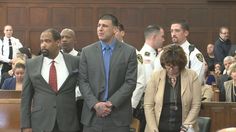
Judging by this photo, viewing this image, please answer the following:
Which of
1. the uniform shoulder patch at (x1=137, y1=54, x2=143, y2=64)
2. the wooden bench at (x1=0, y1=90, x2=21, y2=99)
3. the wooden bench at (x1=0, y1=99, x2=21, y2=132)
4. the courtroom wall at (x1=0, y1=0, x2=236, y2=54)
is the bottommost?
the wooden bench at (x1=0, y1=99, x2=21, y2=132)

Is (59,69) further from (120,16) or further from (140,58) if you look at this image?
(120,16)

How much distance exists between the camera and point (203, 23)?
14461 mm

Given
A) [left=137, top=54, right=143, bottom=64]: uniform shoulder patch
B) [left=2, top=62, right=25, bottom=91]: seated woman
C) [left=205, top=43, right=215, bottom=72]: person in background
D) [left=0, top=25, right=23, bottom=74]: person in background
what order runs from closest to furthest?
[left=137, top=54, right=143, bottom=64]: uniform shoulder patch
[left=2, top=62, right=25, bottom=91]: seated woman
[left=0, top=25, right=23, bottom=74]: person in background
[left=205, top=43, right=215, bottom=72]: person in background

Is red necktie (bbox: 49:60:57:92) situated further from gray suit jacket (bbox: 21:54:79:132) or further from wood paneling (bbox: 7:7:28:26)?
wood paneling (bbox: 7:7:28:26)

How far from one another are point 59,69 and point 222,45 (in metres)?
8.72

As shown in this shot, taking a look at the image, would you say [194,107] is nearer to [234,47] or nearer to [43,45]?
[43,45]

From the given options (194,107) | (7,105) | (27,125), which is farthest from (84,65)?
(7,105)

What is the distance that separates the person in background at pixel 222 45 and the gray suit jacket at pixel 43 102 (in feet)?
27.5

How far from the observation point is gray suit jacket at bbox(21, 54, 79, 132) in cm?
491

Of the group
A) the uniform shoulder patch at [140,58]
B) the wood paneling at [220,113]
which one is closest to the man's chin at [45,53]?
the uniform shoulder patch at [140,58]

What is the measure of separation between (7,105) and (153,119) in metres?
2.06

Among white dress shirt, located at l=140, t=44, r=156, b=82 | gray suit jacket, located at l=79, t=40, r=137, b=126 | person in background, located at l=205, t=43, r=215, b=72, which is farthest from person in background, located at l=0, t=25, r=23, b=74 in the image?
gray suit jacket, located at l=79, t=40, r=137, b=126

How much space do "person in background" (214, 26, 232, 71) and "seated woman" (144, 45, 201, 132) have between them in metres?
8.03

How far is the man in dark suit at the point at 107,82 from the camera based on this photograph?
15.9 ft
